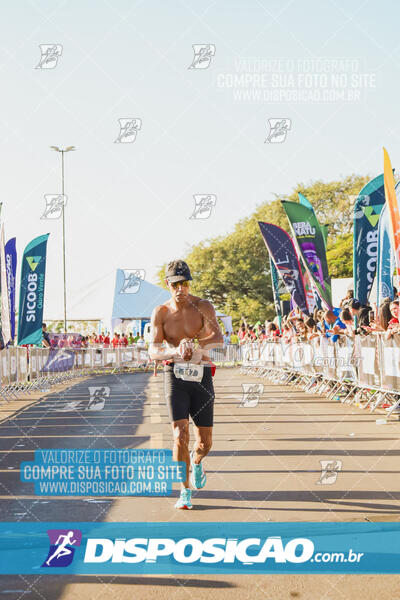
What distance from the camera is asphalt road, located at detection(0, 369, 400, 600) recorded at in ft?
15.5

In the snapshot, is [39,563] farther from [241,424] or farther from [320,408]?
[320,408]

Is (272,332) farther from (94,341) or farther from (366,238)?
(94,341)

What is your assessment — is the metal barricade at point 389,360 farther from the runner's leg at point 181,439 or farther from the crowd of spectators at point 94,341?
the crowd of spectators at point 94,341

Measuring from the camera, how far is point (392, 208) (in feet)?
46.4

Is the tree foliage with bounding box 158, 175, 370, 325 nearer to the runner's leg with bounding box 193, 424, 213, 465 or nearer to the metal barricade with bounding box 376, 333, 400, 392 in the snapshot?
the metal barricade with bounding box 376, 333, 400, 392

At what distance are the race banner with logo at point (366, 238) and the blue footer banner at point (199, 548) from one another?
39.1 ft

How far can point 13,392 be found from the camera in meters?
21.5

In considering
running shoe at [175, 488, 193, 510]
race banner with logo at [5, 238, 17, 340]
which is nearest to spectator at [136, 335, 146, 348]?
race banner with logo at [5, 238, 17, 340]

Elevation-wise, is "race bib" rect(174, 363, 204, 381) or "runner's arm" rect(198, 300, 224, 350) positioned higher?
"runner's arm" rect(198, 300, 224, 350)

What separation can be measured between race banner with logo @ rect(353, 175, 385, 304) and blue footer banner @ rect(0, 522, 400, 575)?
11.9 metres

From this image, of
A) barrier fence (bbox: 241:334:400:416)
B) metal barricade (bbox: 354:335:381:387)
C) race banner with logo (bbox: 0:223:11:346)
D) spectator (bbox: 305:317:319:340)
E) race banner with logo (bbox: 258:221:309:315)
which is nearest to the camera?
barrier fence (bbox: 241:334:400:416)

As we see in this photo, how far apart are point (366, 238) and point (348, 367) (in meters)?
2.68

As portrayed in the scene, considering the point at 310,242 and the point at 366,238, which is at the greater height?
the point at 310,242

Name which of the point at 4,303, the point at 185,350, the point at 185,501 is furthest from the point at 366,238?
the point at 185,501
